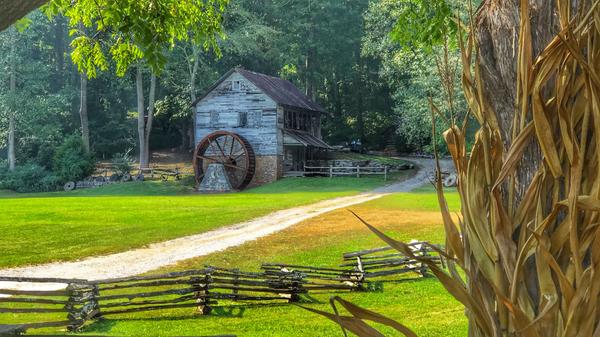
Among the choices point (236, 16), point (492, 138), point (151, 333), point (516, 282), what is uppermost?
point (236, 16)

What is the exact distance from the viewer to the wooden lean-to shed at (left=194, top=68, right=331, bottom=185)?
1698 inches

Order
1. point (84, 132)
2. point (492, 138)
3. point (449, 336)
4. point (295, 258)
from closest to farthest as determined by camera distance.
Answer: point (492, 138)
point (449, 336)
point (295, 258)
point (84, 132)

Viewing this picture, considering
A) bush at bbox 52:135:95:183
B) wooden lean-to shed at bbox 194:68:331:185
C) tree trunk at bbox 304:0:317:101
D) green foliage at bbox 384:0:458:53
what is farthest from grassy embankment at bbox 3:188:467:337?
tree trunk at bbox 304:0:317:101

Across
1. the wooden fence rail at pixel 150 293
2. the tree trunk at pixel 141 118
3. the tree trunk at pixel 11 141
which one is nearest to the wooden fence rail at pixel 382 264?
the wooden fence rail at pixel 150 293

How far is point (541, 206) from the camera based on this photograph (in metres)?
1.37

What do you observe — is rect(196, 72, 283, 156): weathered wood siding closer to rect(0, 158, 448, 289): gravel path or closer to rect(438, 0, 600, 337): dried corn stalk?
rect(0, 158, 448, 289): gravel path

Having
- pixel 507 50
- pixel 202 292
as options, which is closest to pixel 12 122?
pixel 202 292

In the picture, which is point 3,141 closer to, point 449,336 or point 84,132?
point 84,132

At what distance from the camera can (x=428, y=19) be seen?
8.83 m

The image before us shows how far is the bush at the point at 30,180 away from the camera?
45.2m

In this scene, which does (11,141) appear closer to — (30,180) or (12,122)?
(12,122)

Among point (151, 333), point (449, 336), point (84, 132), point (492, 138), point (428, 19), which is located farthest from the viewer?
point (84, 132)

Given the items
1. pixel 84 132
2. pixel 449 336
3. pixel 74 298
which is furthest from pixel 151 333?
pixel 84 132

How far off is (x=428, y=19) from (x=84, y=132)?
43.6 meters
